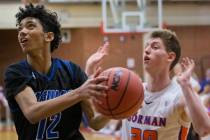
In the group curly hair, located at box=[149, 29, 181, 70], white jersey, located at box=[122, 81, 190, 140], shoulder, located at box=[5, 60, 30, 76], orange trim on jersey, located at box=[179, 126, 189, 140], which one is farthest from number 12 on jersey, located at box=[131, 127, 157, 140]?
shoulder, located at box=[5, 60, 30, 76]

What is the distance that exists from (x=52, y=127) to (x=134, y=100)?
55cm

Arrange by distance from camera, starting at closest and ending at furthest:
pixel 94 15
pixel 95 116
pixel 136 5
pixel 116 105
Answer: pixel 116 105 → pixel 95 116 → pixel 136 5 → pixel 94 15

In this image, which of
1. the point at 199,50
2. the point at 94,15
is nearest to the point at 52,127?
the point at 94,15

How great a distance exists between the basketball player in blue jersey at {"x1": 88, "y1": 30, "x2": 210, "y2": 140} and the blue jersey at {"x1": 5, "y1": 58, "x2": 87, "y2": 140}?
1.46ft

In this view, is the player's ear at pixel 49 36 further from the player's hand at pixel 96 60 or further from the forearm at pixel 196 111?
the forearm at pixel 196 111

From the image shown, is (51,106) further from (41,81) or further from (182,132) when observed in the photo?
(182,132)

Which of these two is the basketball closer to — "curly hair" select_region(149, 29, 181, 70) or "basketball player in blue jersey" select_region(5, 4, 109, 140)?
"basketball player in blue jersey" select_region(5, 4, 109, 140)

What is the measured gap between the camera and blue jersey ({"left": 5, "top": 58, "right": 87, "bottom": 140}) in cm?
272

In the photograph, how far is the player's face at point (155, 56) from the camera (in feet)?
10.1

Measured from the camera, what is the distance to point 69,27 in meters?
11.9

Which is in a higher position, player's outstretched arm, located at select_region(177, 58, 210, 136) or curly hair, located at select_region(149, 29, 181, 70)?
curly hair, located at select_region(149, 29, 181, 70)

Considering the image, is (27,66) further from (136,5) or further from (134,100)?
(136,5)

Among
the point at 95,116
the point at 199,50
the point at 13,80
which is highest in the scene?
the point at 13,80

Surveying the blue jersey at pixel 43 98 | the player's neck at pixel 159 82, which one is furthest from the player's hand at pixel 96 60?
the player's neck at pixel 159 82
